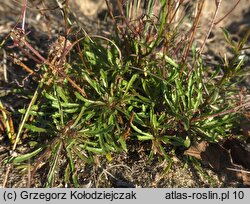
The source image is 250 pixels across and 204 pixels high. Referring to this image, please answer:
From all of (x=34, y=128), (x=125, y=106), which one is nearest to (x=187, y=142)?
(x=125, y=106)

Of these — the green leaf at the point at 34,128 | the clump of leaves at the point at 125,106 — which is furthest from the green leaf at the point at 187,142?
the green leaf at the point at 34,128

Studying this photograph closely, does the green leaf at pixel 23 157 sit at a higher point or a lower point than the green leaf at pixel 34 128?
lower

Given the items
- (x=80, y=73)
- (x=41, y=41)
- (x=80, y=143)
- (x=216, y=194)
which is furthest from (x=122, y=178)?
(x=41, y=41)

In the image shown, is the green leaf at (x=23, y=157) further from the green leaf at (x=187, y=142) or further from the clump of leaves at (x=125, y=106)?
the green leaf at (x=187, y=142)

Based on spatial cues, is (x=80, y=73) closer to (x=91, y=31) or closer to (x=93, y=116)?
(x=93, y=116)

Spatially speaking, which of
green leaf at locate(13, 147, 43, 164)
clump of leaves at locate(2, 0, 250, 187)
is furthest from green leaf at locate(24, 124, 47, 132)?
green leaf at locate(13, 147, 43, 164)

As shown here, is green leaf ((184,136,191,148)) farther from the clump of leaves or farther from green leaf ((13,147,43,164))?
green leaf ((13,147,43,164))

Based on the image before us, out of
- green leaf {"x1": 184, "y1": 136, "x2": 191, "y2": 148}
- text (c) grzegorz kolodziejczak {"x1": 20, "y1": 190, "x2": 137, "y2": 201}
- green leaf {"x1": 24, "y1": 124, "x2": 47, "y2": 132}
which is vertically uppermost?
green leaf {"x1": 24, "y1": 124, "x2": 47, "y2": 132}

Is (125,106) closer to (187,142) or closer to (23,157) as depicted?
(187,142)
